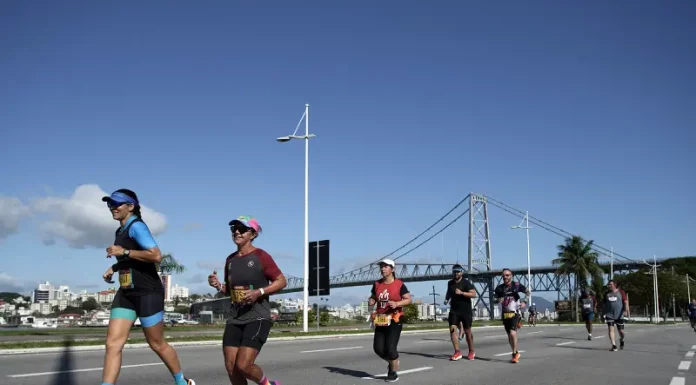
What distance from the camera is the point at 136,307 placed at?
658 centimetres

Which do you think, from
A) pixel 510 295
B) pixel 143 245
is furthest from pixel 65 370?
pixel 510 295

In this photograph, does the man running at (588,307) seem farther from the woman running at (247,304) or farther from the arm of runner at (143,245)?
the arm of runner at (143,245)

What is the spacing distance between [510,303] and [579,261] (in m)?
73.4

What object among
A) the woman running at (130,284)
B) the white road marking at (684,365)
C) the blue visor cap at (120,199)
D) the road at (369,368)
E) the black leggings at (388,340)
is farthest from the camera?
the white road marking at (684,365)

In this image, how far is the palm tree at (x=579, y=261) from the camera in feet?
272

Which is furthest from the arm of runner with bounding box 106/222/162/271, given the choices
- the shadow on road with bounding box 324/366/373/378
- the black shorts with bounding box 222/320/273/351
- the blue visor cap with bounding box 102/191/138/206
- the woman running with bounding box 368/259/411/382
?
the shadow on road with bounding box 324/366/373/378

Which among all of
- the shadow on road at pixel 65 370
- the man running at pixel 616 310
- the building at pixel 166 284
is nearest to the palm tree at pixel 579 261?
the building at pixel 166 284

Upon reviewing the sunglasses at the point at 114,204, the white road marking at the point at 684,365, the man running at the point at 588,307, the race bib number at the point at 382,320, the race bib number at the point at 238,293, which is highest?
the sunglasses at the point at 114,204

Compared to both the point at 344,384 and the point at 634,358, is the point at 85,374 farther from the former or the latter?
the point at 634,358

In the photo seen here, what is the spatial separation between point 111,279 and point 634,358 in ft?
40.2

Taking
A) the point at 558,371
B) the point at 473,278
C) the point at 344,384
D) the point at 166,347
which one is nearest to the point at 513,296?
the point at 558,371

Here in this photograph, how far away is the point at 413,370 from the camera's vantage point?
1171cm

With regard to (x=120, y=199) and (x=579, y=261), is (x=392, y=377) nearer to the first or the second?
(x=120, y=199)

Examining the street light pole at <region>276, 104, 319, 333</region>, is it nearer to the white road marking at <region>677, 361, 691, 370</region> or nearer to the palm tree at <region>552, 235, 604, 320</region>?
the white road marking at <region>677, 361, 691, 370</region>
